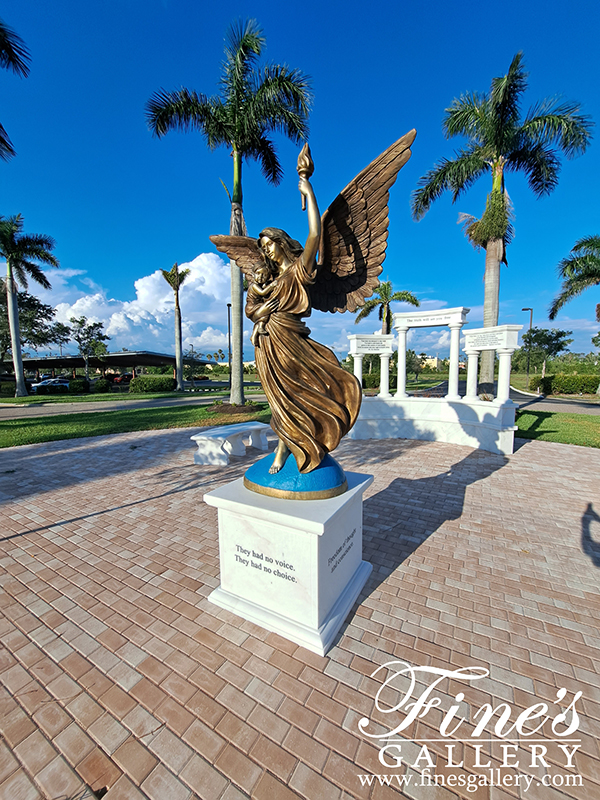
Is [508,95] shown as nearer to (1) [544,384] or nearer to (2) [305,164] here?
(2) [305,164]

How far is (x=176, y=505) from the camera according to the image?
5203mm

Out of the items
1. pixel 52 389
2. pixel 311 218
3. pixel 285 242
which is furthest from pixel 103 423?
pixel 52 389

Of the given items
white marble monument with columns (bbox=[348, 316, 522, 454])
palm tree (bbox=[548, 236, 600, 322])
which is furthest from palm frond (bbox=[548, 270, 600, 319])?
white marble monument with columns (bbox=[348, 316, 522, 454])

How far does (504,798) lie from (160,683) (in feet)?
→ 6.64

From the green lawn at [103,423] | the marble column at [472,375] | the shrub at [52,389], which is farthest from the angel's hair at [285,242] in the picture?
the shrub at [52,389]

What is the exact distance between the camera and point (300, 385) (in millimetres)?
2857

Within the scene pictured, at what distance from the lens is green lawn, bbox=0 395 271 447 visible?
408 inches

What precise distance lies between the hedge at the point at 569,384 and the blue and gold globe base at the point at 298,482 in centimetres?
3190

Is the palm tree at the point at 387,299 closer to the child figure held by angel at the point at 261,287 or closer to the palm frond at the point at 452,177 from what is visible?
the palm frond at the point at 452,177

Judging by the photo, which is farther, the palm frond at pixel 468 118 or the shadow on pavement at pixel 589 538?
the palm frond at pixel 468 118

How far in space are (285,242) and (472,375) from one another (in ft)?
31.0

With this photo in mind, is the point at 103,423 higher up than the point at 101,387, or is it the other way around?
the point at 101,387

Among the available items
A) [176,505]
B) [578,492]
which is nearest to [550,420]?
[578,492]

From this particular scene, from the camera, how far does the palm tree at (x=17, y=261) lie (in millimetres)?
23312
